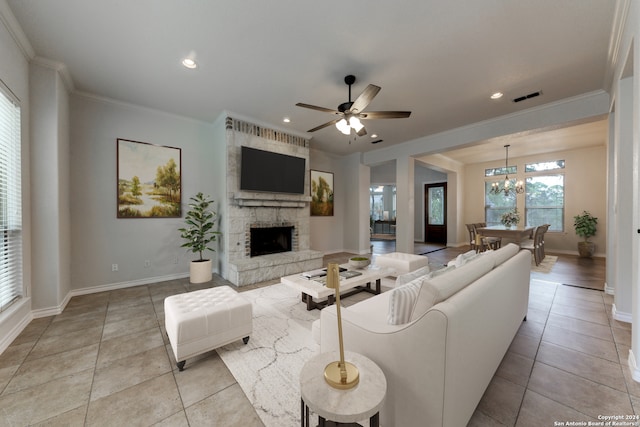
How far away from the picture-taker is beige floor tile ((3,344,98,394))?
5.59 ft

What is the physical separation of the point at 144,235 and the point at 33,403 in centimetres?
286

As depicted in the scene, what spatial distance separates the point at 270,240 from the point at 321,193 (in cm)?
216

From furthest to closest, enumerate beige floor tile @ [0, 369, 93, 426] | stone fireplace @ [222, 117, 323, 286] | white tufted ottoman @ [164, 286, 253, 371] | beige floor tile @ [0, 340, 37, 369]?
stone fireplace @ [222, 117, 323, 286], beige floor tile @ [0, 340, 37, 369], white tufted ottoman @ [164, 286, 253, 371], beige floor tile @ [0, 369, 93, 426]

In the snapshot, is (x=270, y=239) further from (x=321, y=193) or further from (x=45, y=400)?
(x=45, y=400)

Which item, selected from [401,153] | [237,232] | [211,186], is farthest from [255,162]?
[401,153]

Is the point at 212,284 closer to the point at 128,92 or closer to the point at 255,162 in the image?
the point at 255,162

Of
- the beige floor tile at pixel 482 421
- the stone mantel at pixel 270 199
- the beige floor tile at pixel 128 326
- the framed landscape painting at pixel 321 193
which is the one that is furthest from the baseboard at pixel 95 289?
the beige floor tile at pixel 482 421

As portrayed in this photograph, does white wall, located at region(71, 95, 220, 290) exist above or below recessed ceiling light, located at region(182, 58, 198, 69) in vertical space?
below

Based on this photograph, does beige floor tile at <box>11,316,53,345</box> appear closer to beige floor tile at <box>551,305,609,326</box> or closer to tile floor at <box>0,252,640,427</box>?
tile floor at <box>0,252,640,427</box>

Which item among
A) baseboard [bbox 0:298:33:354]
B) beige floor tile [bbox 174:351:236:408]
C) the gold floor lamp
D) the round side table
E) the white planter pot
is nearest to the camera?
the round side table

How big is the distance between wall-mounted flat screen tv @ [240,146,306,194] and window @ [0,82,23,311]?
2.55 meters

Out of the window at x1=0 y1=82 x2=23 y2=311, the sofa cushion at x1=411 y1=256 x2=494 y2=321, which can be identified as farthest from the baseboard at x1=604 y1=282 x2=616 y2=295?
the window at x1=0 y1=82 x2=23 y2=311

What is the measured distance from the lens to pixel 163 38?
94.4 inches

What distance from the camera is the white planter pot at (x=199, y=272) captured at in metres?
4.02
